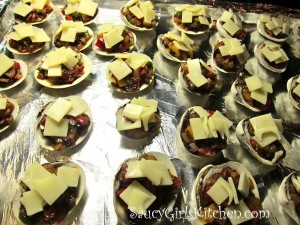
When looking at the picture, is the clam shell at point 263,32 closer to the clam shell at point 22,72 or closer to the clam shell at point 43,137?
the clam shell at point 43,137

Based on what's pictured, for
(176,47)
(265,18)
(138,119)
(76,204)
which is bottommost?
(76,204)

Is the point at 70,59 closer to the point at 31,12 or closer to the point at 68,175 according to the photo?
the point at 31,12

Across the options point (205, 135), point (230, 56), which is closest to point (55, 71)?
point (205, 135)

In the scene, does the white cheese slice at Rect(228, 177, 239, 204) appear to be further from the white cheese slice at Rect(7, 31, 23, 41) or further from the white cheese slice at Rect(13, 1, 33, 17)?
the white cheese slice at Rect(13, 1, 33, 17)

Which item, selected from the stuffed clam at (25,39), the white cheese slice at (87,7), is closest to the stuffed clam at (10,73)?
the stuffed clam at (25,39)

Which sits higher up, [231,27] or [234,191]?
[231,27]

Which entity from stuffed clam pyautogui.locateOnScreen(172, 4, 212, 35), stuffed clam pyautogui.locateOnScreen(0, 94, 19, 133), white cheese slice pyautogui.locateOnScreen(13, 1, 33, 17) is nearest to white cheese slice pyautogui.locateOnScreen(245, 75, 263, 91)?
stuffed clam pyautogui.locateOnScreen(172, 4, 212, 35)

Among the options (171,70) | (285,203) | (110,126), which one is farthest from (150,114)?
(285,203)
